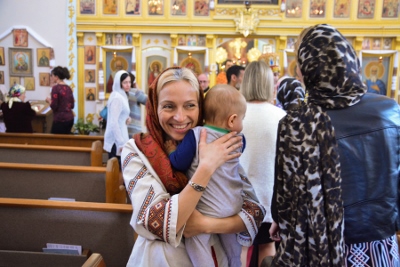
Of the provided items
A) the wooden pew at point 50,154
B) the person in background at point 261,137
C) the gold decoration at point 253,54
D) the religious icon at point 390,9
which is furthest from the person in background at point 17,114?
the religious icon at point 390,9

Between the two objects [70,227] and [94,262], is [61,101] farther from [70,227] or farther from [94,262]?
[94,262]

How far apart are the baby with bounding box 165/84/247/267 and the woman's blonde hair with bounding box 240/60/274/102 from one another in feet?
3.55

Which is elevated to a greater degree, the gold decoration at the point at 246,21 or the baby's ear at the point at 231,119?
the gold decoration at the point at 246,21

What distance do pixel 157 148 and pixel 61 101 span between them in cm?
491

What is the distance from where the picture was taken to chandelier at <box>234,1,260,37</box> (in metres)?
9.87

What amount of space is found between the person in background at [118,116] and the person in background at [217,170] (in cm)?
314

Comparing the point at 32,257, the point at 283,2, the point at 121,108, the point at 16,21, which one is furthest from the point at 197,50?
the point at 32,257

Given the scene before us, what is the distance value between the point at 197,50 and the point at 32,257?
889 cm

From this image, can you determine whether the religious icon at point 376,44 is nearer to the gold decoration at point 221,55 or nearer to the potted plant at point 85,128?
the gold decoration at point 221,55

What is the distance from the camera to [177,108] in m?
1.37

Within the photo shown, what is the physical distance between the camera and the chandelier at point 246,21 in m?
9.87

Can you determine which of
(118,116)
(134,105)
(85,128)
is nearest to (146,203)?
(118,116)

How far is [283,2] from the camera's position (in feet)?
32.8

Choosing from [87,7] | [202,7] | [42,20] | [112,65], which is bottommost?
[112,65]
